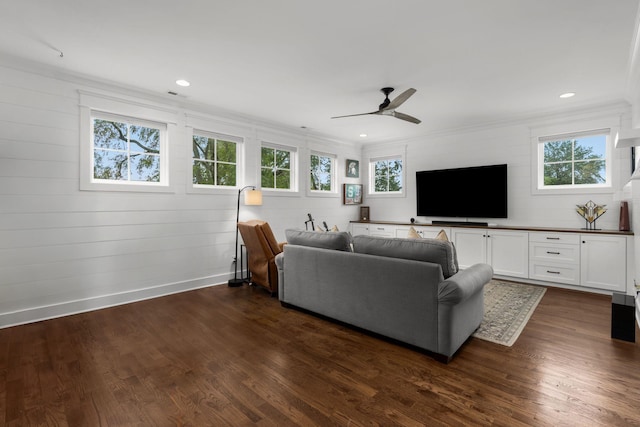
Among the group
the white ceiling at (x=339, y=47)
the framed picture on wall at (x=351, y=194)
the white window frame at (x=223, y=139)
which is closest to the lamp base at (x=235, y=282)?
the white window frame at (x=223, y=139)

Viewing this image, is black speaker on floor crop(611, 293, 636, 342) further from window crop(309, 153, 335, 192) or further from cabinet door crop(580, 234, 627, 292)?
window crop(309, 153, 335, 192)

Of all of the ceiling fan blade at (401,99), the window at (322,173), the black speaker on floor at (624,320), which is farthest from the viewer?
the window at (322,173)

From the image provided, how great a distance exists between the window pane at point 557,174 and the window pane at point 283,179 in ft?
14.1

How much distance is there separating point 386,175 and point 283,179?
2518 mm

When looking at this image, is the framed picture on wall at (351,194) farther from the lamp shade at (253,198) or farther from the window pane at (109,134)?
the window pane at (109,134)

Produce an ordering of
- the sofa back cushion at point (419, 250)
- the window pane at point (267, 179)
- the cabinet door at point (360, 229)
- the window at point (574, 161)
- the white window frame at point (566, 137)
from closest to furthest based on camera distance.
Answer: the sofa back cushion at point (419, 250)
the white window frame at point (566, 137)
the window at point (574, 161)
the window pane at point (267, 179)
the cabinet door at point (360, 229)

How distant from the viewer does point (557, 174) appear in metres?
4.84

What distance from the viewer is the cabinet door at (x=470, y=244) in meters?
5.04

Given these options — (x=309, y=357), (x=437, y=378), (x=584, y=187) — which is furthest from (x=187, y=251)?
(x=584, y=187)

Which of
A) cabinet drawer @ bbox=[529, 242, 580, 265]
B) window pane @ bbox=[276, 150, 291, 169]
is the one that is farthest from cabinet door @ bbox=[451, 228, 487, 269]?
window pane @ bbox=[276, 150, 291, 169]

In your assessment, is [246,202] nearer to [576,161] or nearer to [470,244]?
[470,244]

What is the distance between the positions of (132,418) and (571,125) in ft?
20.1

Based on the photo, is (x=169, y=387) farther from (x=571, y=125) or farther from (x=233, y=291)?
(x=571, y=125)

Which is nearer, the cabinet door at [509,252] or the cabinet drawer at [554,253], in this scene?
the cabinet drawer at [554,253]
